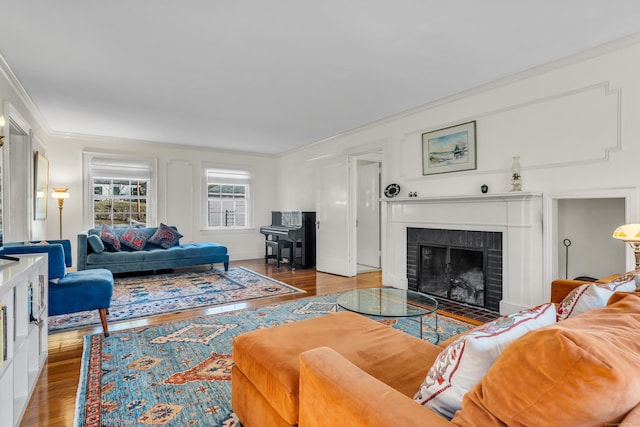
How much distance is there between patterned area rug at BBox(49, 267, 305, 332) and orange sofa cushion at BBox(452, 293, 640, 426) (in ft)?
11.6

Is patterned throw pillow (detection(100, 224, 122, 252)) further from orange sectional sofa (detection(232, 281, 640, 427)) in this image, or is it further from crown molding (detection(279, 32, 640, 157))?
orange sectional sofa (detection(232, 281, 640, 427))

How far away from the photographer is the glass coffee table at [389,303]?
2494 millimetres

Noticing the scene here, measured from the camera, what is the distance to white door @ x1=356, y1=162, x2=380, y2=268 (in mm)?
6379

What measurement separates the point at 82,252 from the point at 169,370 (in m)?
3.59

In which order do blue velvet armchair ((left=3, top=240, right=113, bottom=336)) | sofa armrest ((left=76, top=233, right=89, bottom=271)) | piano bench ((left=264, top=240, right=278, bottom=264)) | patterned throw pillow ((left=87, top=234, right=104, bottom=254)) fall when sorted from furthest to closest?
piano bench ((left=264, top=240, right=278, bottom=264))
patterned throw pillow ((left=87, top=234, right=104, bottom=254))
sofa armrest ((left=76, top=233, right=89, bottom=271))
blue velvet armchair ((left=3, top=240, right=113, bottom=336))

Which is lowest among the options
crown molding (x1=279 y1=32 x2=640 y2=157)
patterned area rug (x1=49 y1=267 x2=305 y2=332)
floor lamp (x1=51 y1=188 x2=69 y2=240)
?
patterned area rug (x1=49 y1=267 x2=305 y2=332)

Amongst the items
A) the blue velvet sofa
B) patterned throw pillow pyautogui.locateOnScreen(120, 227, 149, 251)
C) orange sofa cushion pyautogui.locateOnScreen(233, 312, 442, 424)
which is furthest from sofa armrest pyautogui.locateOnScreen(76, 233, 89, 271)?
orange sofa cushion pyautogui.locateOnScreen(233, 312, 442, 424)

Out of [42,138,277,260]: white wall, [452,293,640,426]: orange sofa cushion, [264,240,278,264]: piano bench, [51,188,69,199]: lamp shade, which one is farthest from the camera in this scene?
[264,240,278,264]: piano bench

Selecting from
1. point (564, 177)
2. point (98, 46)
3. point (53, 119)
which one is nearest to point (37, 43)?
point (98, 46)

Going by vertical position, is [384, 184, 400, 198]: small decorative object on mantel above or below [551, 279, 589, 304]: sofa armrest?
above

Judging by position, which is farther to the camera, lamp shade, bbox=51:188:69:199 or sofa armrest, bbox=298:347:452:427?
lamp shade, bbox=51:188:69:199

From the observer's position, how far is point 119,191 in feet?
20.6

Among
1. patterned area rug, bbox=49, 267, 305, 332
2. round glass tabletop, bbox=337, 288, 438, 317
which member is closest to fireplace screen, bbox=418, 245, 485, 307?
round glass tabletop, bbox=337, 288, 438, 317

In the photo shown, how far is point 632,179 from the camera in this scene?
2.66m
